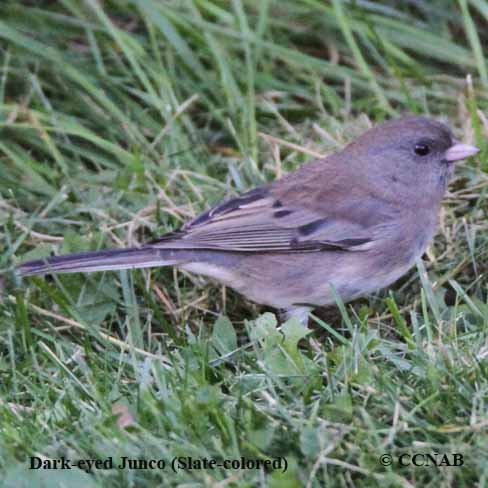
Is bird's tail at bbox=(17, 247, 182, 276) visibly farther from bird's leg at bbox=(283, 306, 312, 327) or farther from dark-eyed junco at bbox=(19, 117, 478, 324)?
bird's leg at bbox=(283, 306, 312, 327)

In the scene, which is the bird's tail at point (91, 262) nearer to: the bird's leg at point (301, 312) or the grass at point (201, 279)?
the grass at point (201, 279)

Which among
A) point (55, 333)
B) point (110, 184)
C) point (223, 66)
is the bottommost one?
point (55, 333)

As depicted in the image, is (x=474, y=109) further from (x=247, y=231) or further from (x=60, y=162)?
(x=60, y=162)

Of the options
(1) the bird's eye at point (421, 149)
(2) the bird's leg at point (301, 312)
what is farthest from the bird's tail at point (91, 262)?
(1) the bird's eye at point (421, 149)

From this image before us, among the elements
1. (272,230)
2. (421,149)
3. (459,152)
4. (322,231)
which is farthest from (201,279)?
(459,152)

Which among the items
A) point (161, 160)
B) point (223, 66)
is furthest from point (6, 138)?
point (223, 66)

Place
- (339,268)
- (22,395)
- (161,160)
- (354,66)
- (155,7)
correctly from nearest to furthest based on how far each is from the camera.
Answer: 1. (22,395)
2. (339,268)
3. (161,160)
4. (155,7)
5. (354,66)

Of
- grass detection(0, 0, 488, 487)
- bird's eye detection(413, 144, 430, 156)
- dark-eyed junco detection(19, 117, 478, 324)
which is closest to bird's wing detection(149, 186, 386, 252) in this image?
dark-eyed junco detection(19, 117, 478, 324)
